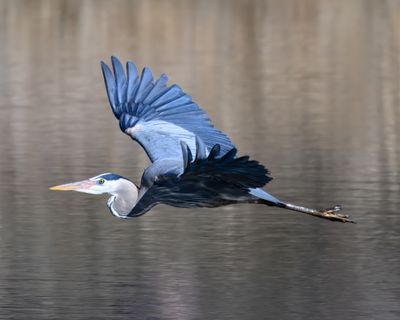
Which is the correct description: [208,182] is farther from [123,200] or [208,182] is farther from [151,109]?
[151,109]

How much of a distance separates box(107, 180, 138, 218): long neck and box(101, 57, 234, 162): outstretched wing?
1.50 feet

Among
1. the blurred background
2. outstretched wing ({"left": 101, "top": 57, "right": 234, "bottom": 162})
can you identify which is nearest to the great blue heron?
outstretched wing ({"left": 101, "top": 57, "right": 234, "bottom": 162})

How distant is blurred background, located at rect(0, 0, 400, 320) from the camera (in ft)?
27.1

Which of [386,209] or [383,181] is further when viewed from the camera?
[383,181]

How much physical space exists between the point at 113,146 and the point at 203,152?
20.5 feet

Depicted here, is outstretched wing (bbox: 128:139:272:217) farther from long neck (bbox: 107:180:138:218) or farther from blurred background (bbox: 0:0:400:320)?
blurred background (bbox: 0:0:400:320)

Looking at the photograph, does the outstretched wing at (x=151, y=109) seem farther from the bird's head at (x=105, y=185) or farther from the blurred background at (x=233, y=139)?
the blurred background at (x=233, y=139)

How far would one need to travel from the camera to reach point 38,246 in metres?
9.41

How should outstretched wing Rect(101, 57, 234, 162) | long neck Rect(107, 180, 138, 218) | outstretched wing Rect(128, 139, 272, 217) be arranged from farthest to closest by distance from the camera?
outstretched wing Rect(101, 57, 234, 162) → long neck Rect(107, 180, 138, 218) → outstretched wing Rect(128, 139, 272, 217)

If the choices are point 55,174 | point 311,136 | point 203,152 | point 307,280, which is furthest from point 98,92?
point 203,152

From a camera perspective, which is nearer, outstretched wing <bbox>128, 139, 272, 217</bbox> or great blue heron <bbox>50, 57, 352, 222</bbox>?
outstretched wing <bbox>128, 139, 272, 217</bbox>

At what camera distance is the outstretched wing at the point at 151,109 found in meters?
8.37

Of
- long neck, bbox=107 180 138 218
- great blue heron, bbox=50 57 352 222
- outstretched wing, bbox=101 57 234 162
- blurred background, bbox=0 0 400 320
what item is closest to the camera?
great blue heron, bbox=50 57 352 222

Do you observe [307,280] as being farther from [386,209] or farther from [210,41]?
[210,41]
